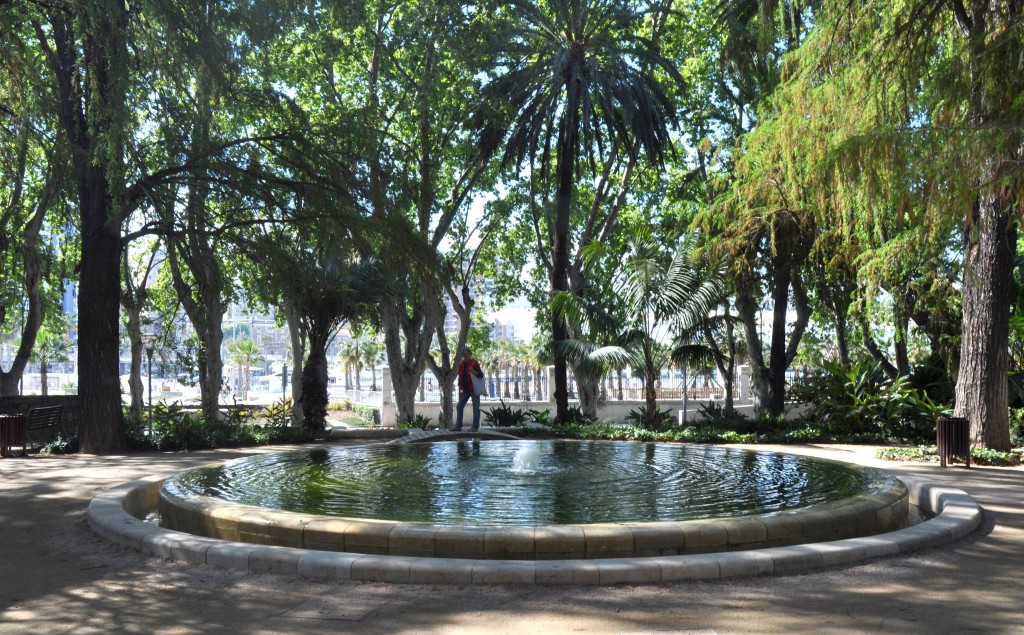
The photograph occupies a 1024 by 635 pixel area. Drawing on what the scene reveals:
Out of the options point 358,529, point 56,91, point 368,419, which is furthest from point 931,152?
point 368,419

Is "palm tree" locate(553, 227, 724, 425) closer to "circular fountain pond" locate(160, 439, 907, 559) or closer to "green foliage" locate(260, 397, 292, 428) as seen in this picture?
"circular fountain pond" locate(160, 439, 907, 559)

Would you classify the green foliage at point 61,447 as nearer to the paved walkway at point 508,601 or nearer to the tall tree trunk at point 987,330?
the paved walkway at point 508,601

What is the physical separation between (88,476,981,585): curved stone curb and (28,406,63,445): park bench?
1011 centimetres

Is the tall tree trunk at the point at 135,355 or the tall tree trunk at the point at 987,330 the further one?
the tall tree trunk at the point at 135,355

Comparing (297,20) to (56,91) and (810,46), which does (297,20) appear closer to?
(56,91)

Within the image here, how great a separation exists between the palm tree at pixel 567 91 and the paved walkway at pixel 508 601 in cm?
1324

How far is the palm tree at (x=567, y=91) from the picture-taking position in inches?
744

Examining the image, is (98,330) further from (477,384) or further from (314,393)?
(477,384)

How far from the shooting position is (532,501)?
7582 millimetres

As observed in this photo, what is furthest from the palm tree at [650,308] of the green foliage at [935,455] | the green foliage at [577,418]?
the green foliage at [935,455]

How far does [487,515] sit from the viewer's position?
6.88 meters

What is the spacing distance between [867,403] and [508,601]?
13024 millimetres

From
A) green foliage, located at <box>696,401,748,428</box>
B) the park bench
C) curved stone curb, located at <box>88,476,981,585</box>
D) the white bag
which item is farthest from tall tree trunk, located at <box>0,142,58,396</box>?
green foliage, located at <box>696,401,748,428</box>

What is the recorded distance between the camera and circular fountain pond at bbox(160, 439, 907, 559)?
5754 millimetres
